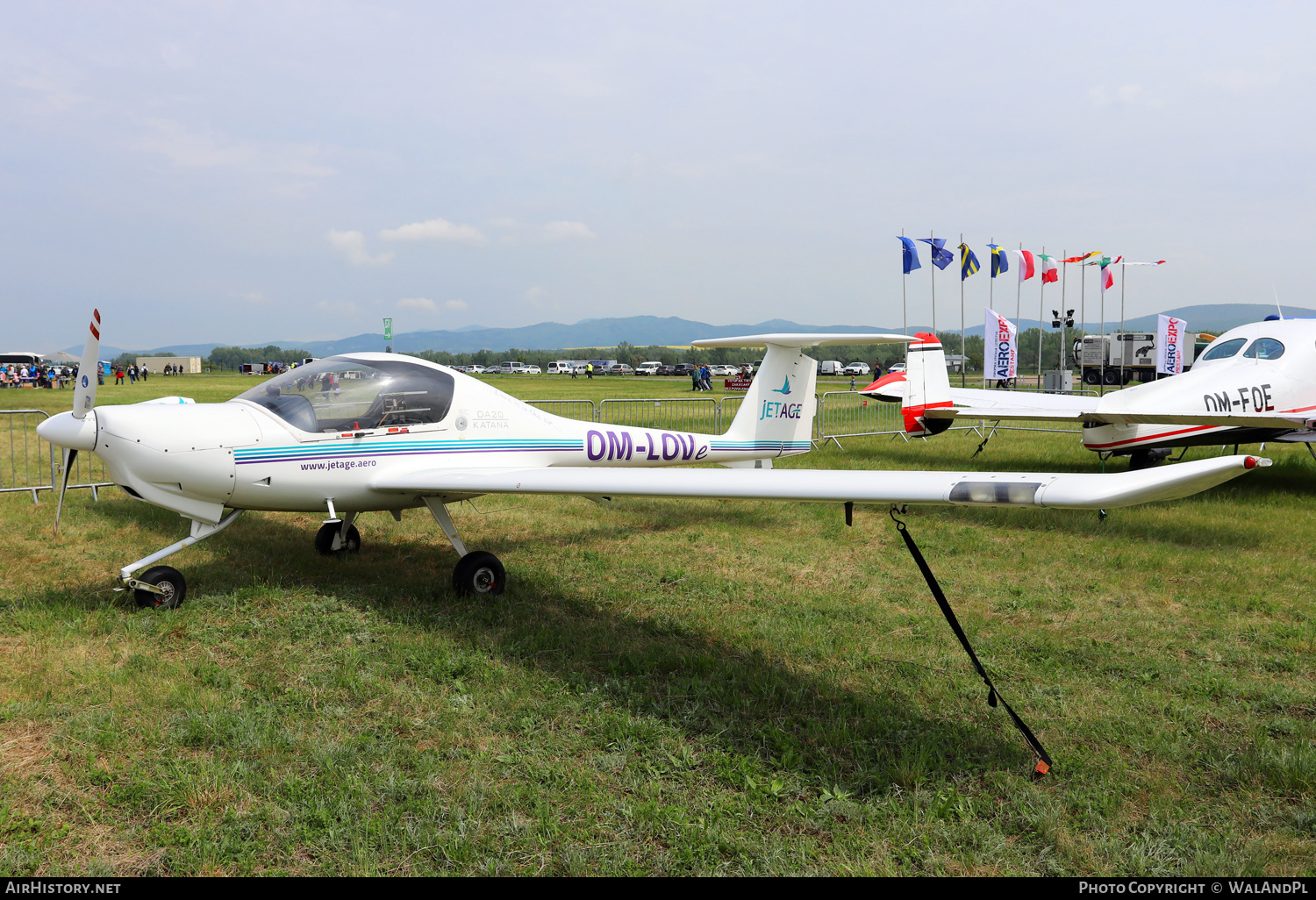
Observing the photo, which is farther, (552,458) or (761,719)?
(552,458)

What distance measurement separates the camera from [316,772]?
3438 mm

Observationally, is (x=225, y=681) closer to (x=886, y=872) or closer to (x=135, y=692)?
(x=135, y=692)

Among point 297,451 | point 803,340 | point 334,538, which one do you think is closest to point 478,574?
point 297,451

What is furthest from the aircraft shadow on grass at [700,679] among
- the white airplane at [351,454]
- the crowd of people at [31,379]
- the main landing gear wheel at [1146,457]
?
the crowd of people at [31,379]

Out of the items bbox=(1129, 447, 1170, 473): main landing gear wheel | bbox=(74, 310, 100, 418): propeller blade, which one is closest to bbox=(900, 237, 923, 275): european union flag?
bbox=(1129, 447, 1170, 473): main landing gear wheel

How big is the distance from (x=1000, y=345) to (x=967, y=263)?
4.90 meters

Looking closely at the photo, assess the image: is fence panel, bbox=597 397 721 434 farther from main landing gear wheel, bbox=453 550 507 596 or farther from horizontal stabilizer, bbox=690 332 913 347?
main landing gear wheel, bbox=453 550 507 596

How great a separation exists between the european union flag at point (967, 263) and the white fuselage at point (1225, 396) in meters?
20.9

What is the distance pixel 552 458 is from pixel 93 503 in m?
6.53

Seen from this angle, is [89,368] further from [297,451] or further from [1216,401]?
[1216,401]

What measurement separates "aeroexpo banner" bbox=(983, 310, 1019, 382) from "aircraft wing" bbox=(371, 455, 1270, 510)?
24577mm

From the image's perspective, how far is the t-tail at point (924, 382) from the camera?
12.1 m

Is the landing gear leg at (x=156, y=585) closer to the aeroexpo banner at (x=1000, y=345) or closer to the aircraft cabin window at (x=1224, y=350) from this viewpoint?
the aircraft cabin window at (x=1224, y=350)

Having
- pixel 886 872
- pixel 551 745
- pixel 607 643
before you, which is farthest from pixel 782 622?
pixel 886 872
